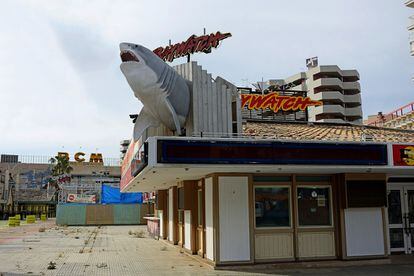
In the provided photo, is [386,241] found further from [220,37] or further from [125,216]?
[125,216]

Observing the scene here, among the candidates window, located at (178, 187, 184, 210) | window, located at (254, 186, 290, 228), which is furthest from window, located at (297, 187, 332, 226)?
window, located at (178, 187, 184, 210)

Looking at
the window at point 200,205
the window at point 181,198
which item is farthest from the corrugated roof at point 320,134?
the window at point 181,198

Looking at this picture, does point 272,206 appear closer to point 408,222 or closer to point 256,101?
point 408,222

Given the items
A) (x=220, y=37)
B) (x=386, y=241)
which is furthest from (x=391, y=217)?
(x=220, y=37)

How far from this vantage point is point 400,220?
14.7 meters

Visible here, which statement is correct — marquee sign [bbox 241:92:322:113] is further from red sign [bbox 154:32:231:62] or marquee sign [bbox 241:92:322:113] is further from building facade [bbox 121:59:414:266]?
building facade [bbox 121:59:414:266]

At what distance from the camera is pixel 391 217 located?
1467 centimetres

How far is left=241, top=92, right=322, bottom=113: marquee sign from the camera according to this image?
2586 cm

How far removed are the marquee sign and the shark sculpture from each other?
12.6 m

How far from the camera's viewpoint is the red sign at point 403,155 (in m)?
12.1

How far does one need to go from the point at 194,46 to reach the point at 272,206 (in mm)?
5470

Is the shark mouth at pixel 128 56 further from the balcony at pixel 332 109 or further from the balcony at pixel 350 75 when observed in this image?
the balcony at pixel 350 75

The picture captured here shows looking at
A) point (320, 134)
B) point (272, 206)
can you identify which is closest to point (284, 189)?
point (272, 206)

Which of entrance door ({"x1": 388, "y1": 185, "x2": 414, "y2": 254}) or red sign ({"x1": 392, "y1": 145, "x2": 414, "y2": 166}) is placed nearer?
red sign ({"x1": 392, "y1": 145, "x2": 414, "y2": 166})
